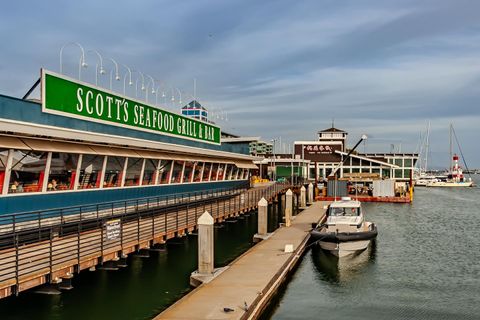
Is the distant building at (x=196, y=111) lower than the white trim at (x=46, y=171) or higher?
higher

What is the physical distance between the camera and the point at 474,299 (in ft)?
75.0

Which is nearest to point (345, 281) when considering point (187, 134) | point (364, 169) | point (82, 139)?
point (82, 139)

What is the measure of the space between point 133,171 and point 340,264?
1498 cm

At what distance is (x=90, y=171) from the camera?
92.3ft

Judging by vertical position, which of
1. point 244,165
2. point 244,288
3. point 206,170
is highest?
point 244,165

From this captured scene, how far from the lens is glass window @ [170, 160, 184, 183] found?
1593 inches

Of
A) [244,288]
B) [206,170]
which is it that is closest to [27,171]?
[244,288]

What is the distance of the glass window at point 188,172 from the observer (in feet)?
141

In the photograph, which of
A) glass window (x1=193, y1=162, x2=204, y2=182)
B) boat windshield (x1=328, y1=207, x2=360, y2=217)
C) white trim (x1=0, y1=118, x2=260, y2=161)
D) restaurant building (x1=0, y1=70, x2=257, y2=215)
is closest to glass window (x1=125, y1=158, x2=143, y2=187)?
restaurant building (x1=0, y1=70, x2=257, y2=215)

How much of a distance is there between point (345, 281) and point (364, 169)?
79.3 metres

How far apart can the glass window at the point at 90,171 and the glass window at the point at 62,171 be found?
2.69ft

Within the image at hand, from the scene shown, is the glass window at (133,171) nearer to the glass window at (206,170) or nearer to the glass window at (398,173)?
the glass window at (206,170)

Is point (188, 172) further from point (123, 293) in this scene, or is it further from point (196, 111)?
point (123, 293)

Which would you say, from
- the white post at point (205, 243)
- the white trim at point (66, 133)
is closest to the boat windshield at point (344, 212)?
the white trim at point (66, 133)
